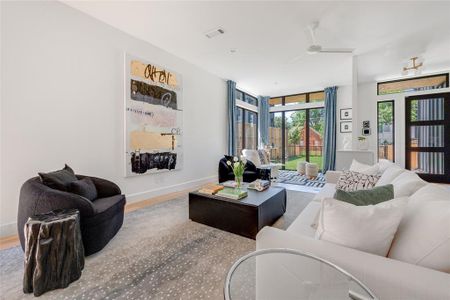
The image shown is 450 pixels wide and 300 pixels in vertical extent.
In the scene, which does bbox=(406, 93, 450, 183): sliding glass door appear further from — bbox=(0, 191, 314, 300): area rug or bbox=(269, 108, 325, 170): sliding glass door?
bbox=(0, 191, 314, 300): area rug

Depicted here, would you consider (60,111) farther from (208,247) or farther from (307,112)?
(307,112)

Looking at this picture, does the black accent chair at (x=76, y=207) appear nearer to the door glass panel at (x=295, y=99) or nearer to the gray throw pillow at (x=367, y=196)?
the gray throw pillow at (x=367, y=196)

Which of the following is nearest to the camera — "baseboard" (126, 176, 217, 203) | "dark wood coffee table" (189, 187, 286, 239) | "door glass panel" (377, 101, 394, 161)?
"dark wood coffee table" (189, 187, 286, 239)

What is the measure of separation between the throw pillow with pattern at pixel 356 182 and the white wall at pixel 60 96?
3.12 m

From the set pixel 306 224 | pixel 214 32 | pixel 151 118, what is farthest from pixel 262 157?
pixel 306 224

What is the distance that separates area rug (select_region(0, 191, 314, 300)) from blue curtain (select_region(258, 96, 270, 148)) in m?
5.31

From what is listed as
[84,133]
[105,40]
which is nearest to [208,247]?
[84,133]

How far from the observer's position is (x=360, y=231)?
2.98ft

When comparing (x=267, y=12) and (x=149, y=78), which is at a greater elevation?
(x=267, y=12)

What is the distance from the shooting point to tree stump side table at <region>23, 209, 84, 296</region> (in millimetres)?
1405

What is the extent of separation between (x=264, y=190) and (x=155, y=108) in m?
2.49

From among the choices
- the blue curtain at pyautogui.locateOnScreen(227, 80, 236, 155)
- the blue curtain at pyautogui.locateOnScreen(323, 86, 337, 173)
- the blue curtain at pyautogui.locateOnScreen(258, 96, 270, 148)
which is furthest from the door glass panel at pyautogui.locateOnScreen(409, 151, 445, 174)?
the blue curtain at pyautogui.locateOnScreen(227, 80, 236, 155)

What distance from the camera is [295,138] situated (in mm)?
7625

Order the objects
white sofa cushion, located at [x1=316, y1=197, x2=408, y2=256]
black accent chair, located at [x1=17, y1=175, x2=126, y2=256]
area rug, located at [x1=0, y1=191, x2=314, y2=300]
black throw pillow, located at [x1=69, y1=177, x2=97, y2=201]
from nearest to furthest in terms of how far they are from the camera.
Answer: white sofa cushion, located at [x1=316, y1=197, x2=408, y2=256]
area rug, located at [x1=0, y1=191, x2=314, y2=300]
black accent chair, located at [x1=17, y1=175, x2=126, y2=256]
black throw pillow, located at [x1=69, y1=177, x2=97, y2=201]
